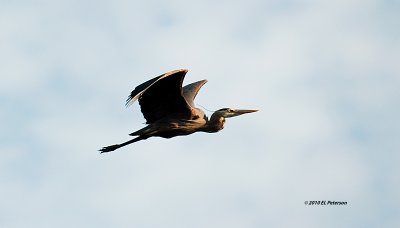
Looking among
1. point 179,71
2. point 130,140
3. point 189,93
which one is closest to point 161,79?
point 179,71

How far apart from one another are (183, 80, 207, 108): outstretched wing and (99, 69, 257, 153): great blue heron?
1.33 meters

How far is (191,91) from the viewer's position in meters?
25.0

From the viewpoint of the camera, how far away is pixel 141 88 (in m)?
20.6

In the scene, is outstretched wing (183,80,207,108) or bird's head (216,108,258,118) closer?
bird's head (216,108,258,118)

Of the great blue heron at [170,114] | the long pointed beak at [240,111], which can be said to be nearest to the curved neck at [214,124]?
the great blue heron at [170,114]

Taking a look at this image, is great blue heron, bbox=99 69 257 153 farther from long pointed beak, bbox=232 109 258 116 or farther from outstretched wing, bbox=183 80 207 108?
outstretched wing, bbox=183 80 207 108

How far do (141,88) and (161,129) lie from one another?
72.6 inches

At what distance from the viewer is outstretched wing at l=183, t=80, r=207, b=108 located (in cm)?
2439

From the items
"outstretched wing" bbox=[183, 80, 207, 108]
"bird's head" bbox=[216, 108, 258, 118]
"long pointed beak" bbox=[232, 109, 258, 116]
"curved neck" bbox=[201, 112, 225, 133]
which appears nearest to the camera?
"curved neck" bbox=[201, 112, 225, 133]

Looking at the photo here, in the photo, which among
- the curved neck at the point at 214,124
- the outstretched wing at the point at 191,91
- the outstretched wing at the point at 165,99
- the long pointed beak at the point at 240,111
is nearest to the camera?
the outstretched wing at the point at 165,99

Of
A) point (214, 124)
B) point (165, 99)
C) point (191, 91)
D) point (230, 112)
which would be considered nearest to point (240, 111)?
point (230, 112)

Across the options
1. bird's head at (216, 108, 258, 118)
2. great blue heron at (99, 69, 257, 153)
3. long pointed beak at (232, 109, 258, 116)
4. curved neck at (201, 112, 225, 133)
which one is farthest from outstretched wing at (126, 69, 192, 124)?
long pointed beak at (232, 109, 258, 116)

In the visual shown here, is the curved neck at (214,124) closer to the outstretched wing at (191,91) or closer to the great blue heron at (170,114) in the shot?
the great blue heron at (170,114)

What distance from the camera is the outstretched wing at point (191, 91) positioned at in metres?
24.4
